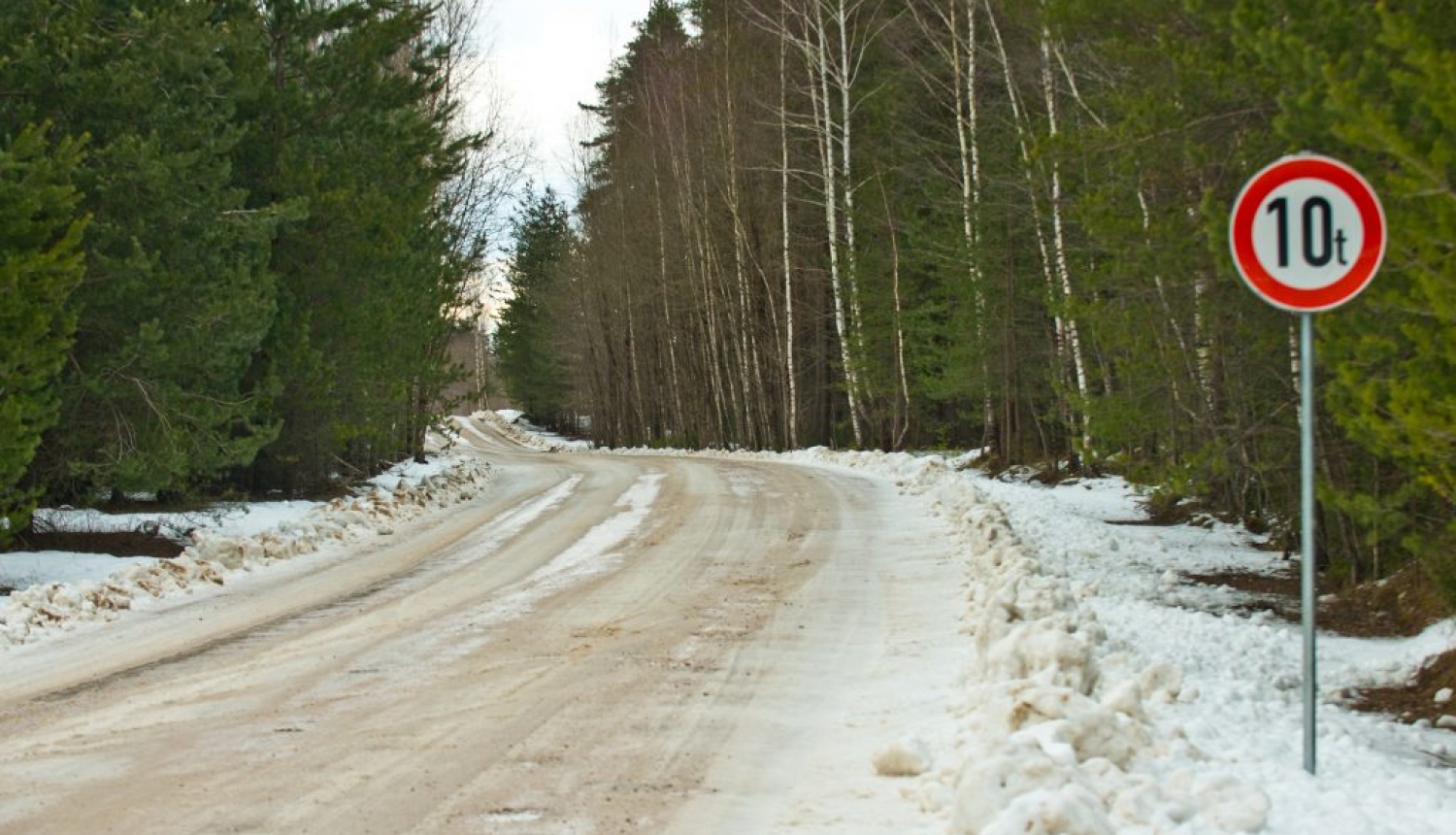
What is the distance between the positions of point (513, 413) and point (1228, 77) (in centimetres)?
9664

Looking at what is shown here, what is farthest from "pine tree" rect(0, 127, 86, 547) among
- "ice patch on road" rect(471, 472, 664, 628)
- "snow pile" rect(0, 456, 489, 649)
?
"ice patch on road" rect(471, 472, 664, 628)

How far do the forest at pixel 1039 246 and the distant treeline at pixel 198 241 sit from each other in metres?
8.55

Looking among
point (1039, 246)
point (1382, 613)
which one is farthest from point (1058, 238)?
point (1382, 613)

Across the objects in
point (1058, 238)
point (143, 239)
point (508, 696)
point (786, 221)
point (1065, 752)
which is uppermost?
point (786, 221)

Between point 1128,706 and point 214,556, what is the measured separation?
10408mm

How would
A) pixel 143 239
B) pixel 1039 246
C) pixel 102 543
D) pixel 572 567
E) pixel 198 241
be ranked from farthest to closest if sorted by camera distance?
pixel 1039 246, pixel 102 543, pixel 198 241, pixel 143 239, pixel 572 567

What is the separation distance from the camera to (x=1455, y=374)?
6199mm

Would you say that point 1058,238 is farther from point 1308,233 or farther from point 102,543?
point 1308,233

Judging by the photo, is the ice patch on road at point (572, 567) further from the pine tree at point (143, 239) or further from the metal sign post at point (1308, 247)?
the metal sign post at point (1308, 247)

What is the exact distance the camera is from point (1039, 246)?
73.0 ft

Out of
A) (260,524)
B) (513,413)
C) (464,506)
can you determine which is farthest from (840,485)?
(513,413)

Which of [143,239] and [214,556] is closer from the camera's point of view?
[143,239]

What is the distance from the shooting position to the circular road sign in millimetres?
4926

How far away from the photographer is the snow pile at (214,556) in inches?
377
